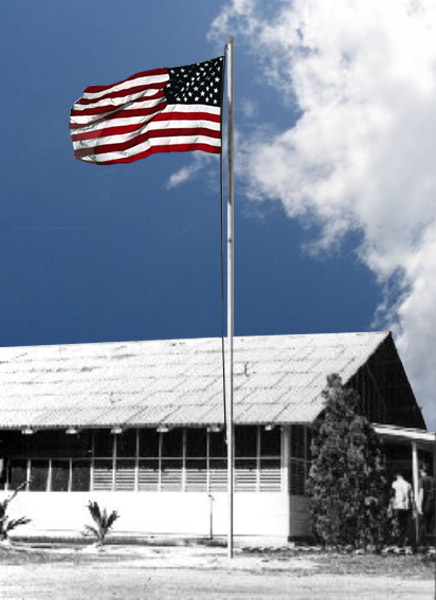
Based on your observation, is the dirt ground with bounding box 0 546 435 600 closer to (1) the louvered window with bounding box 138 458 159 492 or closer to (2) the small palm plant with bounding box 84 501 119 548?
(2) the small palm plant with bounding box 84 501 119 548

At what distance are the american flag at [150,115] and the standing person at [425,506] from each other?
35.4ft

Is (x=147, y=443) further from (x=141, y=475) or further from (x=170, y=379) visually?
(x=170, y=379)

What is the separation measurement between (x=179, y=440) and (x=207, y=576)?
10454mm

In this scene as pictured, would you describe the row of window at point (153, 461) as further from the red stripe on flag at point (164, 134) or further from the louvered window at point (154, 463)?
the red stripe on flag at point (164, 134)

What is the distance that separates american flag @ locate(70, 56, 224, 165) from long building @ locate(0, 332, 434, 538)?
7959 mm

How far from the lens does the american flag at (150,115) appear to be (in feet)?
62.7

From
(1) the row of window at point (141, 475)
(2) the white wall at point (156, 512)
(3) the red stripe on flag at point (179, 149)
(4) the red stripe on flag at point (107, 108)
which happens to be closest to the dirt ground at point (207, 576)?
(2) the white wall at point (156, 512)

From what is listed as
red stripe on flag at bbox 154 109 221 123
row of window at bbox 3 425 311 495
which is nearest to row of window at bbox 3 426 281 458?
row of window at bbox 3 425 311 495

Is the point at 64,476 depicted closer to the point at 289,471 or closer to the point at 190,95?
the point at 289,471

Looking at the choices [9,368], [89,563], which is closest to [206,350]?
[9,368]

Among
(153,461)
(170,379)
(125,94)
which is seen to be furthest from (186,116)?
(170,379)

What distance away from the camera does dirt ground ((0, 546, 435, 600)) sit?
12805 millimetres

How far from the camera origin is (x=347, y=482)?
22.0 metres

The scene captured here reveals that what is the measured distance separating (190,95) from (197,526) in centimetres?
1128
